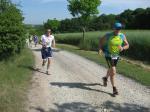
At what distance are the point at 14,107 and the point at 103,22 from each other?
288ft

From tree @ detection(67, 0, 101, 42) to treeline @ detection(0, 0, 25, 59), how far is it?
13.8m

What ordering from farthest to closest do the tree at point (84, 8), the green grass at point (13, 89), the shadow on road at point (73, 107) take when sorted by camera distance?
the tree at point (84, 8)
the green grass at point (13, 89)
the shadow on road at point (73, 107)

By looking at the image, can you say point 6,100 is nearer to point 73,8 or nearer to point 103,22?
point 73,8

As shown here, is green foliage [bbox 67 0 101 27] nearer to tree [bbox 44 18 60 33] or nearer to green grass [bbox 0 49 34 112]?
green grass [bbox 0 49 34 112]

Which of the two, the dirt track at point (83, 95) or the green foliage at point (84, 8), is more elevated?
the green foliage at point (84, 8)

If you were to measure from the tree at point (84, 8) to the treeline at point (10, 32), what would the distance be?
13.8m

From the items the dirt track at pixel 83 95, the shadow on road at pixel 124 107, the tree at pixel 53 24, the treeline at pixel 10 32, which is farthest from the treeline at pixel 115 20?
the shadow on road at pixel 124 107

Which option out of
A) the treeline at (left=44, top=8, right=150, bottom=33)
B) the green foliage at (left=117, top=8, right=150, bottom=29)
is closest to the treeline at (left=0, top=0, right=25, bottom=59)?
the treeline at (left=44, top=8, right=150, bottom=33)

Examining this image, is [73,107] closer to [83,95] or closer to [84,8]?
[83,95]

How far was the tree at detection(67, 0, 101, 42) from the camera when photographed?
3481 centimetres

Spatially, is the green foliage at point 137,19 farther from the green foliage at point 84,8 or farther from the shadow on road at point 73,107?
the shadow on road at point 73,107

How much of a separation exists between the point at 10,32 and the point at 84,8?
1582 centimetres

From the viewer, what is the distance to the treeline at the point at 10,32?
19.8m

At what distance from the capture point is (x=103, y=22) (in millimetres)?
95500
